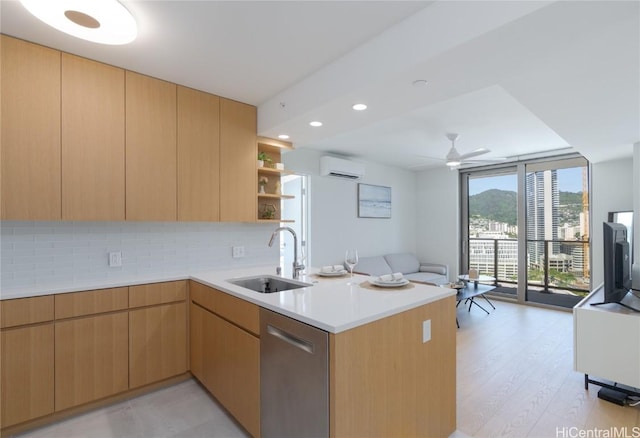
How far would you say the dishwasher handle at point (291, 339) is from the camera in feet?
4.82

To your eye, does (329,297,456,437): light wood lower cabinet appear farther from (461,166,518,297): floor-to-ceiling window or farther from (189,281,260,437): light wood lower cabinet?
(461,166,518,297): floor-to-ceiling window

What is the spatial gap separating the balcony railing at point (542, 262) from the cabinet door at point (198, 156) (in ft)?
17.3

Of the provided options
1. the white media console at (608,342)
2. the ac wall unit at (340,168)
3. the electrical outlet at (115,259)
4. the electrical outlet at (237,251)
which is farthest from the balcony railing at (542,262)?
the electrical outlet at (115,259)

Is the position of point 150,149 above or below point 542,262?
above

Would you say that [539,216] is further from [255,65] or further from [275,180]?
[255,65]

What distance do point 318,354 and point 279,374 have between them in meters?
0.37

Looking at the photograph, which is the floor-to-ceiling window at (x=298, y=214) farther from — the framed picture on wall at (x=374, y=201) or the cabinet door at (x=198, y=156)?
the cabinet door at (x=198, y=156)

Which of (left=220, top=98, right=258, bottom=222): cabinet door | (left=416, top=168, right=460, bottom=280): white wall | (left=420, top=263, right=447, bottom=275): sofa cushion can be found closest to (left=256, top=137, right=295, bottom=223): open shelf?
(left=220, top=98, right=258, bottom=222): cabinet door

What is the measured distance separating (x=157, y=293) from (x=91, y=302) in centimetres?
43

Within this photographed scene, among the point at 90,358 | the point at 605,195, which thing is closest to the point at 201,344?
the point at 90,358

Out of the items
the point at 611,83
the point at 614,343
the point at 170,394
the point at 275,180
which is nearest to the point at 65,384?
the point at 170,394

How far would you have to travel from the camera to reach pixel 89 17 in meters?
1.68

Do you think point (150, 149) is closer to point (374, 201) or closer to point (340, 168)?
point (340, 168)

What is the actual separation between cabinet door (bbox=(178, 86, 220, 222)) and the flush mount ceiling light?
959 millimetres
